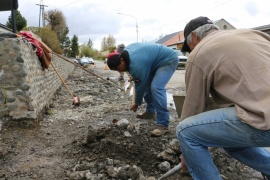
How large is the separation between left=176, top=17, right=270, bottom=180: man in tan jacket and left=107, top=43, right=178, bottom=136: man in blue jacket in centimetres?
168

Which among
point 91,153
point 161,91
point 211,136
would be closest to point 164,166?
point 91,153

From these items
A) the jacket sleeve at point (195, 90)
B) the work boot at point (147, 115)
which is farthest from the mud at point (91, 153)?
the jacket sleeve at point (195, 90)

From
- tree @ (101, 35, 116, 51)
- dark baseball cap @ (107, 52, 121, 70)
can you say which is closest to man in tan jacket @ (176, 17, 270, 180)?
dark baseball cap @ (107, 52, 121, 70)

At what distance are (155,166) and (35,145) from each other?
5.96 feet

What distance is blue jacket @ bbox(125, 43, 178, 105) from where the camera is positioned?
394 cm

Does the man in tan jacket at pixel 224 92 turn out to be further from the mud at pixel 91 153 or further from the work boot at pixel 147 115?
the work boot at pixel 147 115

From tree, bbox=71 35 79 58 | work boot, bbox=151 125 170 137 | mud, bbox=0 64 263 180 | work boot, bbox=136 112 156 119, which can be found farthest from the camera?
tree, bbox=71 35 79 58

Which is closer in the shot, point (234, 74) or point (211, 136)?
point (234, 74)

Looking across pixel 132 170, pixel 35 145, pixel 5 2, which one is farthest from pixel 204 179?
pixel 5 2

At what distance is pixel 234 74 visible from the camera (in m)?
1.89

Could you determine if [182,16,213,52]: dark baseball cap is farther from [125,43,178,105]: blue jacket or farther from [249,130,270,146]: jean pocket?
[125,43,178,105]: blue jacket

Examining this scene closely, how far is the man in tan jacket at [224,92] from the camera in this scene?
1.83 m

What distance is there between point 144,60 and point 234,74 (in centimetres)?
222

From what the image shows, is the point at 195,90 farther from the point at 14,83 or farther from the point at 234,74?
the point at 14,83
